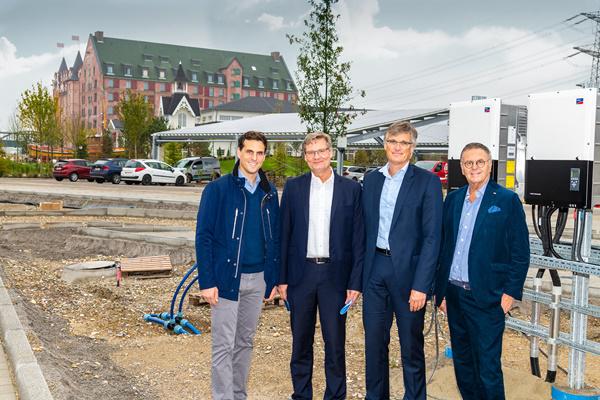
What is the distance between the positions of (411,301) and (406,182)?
82cm

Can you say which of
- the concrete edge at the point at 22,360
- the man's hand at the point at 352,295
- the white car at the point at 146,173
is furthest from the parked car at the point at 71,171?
the man's hand at the point at 352,295

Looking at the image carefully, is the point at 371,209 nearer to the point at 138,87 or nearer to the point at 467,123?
the point at 467,123

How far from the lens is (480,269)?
4.47 metres

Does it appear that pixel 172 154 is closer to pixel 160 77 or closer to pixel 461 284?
pixel 461 284

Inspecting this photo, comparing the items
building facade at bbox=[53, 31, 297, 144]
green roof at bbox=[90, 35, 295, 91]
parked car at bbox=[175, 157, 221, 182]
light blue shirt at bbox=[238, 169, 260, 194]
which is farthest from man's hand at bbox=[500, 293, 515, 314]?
green roof at bbox=[90, 35, 295, 91]

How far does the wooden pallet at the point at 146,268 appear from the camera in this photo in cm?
1088

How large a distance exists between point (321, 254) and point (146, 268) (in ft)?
22.2

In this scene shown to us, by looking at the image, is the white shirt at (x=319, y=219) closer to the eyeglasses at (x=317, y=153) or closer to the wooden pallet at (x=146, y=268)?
the eyeglasses at (x=317, y=153)

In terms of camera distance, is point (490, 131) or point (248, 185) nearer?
point (248, 185)

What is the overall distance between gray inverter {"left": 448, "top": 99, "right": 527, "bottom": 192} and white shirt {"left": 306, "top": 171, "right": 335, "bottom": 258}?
7.09 ft

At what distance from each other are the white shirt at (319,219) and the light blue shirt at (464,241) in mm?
913

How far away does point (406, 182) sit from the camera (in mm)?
A: 4613

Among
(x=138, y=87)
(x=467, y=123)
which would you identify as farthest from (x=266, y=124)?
(x=138, y=87)

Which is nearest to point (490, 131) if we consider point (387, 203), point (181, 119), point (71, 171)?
point (387, 203)
